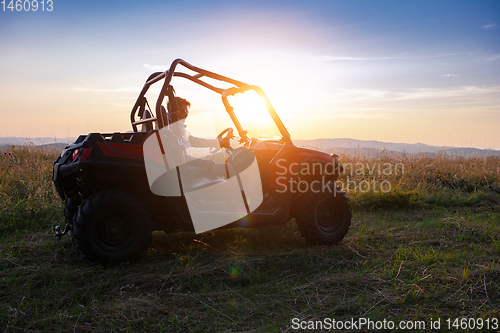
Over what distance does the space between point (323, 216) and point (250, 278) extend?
1.69 m

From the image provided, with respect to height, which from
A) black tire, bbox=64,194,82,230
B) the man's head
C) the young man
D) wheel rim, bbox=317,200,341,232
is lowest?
wheel rim, bbox=317,200,341,232

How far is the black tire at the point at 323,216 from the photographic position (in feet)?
15.1

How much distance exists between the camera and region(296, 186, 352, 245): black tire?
4598 millimetres

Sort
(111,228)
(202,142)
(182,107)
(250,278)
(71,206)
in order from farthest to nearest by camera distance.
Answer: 1. (182,107)
2. (202,142)
3. (71,206)
4. (111,228)
5. (250,278)

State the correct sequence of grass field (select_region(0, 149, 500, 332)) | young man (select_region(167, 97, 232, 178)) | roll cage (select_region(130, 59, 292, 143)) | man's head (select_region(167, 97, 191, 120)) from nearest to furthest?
grass field (select_region(0, 149, 500, 332))
roll cage (select_region(130, 59, 292, 143))
young man (select_region(167, 97, 232, 178))
man's head (select_region(167, 97, 191, 120))

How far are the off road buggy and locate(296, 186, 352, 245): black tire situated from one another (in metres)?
0.01

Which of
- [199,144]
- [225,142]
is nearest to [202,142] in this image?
[199,144]

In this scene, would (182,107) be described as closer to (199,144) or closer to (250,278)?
(199,144)

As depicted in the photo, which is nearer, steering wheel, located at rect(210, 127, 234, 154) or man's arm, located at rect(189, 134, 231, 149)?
man's arm, located at rect(189, 134, 231, 149)

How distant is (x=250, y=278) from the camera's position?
137 inches

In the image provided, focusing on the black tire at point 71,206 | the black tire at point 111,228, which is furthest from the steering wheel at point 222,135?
the black tire at point 71,206

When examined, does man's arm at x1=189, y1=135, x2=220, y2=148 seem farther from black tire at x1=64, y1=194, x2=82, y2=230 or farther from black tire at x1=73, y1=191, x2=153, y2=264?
black tire at x1=64, y1=194, x2=82, y2=230

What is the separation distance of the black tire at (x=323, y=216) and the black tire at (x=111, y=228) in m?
1.91

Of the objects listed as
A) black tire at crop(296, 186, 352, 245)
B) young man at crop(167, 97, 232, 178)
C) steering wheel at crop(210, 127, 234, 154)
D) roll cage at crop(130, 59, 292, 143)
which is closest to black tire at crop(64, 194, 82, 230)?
roll cage at crop(130, 59, 292, 143)
